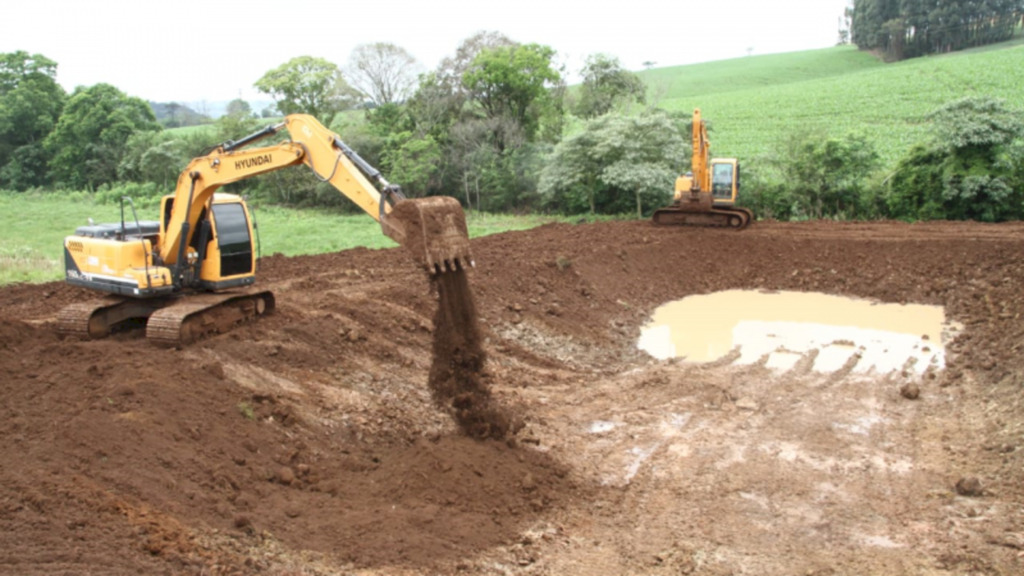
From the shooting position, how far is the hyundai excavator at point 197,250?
10117mm

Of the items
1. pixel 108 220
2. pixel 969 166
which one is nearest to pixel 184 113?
pixel 108 220

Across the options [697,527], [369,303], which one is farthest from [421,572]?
[369,303]

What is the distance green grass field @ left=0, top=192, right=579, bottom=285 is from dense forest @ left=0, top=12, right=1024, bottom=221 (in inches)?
89.9

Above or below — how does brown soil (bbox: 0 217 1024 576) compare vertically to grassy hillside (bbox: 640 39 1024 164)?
below

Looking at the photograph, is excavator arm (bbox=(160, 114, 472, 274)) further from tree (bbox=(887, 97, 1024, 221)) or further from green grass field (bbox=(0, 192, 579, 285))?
tree (bbox=(887, 97, 1024, 221))

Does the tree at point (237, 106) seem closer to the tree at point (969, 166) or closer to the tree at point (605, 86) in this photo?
the tree at point (605, 86)

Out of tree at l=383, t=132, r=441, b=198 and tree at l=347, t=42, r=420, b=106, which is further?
tree at l=347, t=42, r=420, b=106

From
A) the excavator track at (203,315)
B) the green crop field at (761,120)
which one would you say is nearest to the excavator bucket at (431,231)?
the excavator track at (203,315)

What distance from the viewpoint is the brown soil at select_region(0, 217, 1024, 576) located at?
260 inches

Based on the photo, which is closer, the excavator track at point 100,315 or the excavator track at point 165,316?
the excavator track at point 165,316

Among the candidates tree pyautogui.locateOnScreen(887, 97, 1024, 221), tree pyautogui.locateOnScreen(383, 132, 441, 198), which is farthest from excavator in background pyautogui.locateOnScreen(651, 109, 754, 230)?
tree pyautogui.locateOnScreen(383, 132, 441, 198)

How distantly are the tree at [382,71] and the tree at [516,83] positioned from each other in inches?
294

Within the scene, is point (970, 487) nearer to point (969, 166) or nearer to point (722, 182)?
point (722, 182)

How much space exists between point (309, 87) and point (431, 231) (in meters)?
35.2
